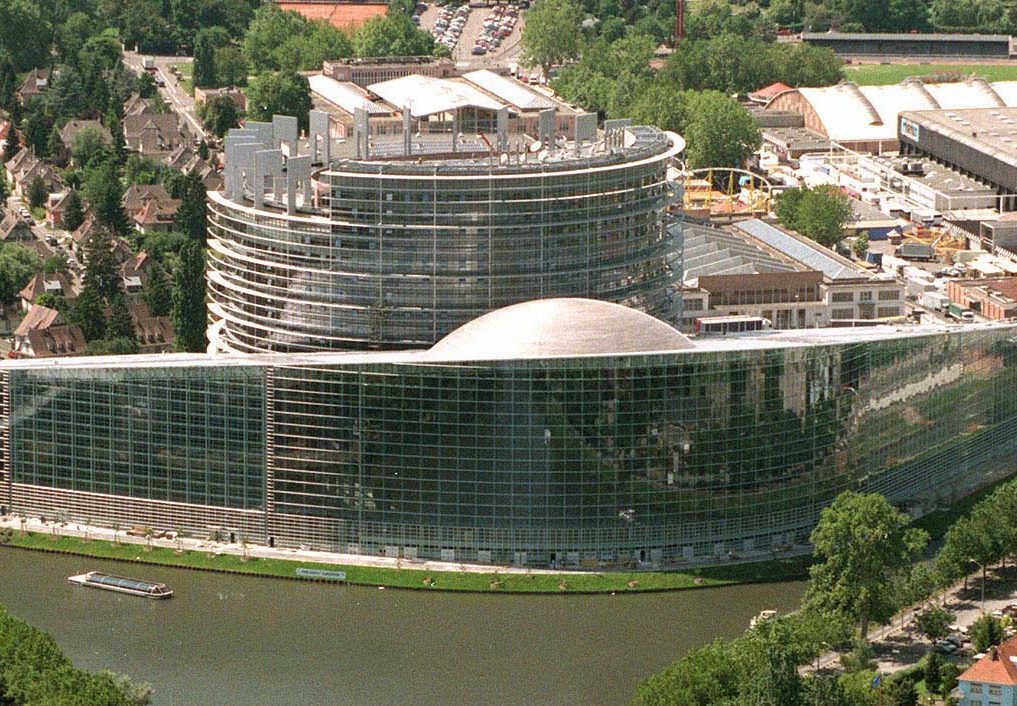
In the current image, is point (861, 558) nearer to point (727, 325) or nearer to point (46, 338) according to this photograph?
point (727, 325)

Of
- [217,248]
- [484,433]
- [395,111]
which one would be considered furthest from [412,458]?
[395,111]

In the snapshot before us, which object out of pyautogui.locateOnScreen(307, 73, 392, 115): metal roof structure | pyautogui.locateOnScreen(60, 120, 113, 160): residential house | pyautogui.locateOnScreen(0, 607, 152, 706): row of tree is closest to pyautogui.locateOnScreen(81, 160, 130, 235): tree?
pyautogui.locateOnScreen(60, 120, 113, 160): residential house

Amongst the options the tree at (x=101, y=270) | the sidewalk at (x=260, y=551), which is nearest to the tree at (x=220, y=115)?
the tree at (x=101, y=270)

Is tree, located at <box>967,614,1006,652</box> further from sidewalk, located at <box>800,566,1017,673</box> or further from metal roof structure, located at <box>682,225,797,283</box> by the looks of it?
metal roof structure, located at <box>682,225,797,283</box>

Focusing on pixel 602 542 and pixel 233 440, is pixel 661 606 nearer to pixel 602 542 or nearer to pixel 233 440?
pixel 602 542

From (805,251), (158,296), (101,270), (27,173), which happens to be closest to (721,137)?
(805,251)

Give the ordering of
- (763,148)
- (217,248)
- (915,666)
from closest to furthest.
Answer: (915,666)
(217,248)
(763,148)

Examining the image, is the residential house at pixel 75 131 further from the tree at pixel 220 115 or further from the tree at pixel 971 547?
the tree at pixel 971 547
